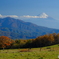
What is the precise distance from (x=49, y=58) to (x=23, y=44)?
104 meters

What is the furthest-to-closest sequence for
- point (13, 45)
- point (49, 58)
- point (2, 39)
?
point (13, 45)
point (2, 39)
point (49, 58)

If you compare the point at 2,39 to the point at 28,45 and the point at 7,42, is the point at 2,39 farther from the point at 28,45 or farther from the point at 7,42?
the point at 28,45

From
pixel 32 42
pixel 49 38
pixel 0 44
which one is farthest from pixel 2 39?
pixel 49 38

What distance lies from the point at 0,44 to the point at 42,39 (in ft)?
129

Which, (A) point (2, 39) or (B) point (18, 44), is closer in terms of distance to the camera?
(A) point (2, 39)

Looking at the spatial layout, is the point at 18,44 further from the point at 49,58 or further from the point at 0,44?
the point at 49,58

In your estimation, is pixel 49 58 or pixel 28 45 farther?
pixel 28 45

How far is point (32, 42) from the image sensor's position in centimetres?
12406

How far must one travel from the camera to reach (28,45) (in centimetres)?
12319

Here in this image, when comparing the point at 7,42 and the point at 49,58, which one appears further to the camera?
the point at 7,42

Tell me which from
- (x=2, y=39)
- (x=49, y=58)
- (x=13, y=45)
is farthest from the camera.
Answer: (x=13, y=45)

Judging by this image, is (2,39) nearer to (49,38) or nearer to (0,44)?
(0,44)

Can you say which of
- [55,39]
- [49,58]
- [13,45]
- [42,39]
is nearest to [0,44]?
[13,45]

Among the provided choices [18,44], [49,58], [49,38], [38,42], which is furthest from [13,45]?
[49,58]
